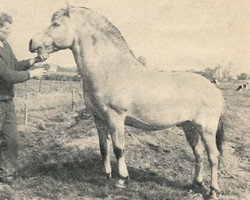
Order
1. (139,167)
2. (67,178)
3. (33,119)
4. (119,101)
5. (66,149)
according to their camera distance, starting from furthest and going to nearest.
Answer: (33,119), (66,149), (139,167), (67,178), (119,101)

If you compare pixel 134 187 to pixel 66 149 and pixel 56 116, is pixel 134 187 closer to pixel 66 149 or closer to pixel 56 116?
pixel 66 149

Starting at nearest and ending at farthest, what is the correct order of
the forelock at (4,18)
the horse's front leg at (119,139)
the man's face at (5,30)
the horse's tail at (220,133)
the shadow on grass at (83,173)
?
the horse's front leg at (119,139) < the forelock at (4,18) < the man's face at (5,30) < the shadow on grass at (83,173) < the horse's tail at (220,133)

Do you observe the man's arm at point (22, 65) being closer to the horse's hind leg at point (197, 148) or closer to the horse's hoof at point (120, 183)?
the horse's hoof at point (120, 183)

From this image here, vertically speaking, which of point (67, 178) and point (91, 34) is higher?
point (91, 34)

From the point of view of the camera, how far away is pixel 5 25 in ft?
21.0

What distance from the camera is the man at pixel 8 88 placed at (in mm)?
6382

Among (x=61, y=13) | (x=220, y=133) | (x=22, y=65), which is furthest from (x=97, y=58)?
(x=220, y=133)

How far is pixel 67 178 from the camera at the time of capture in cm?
712

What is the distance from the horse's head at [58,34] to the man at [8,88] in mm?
224

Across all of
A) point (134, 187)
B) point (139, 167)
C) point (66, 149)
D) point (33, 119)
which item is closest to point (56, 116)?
point (33, 119)

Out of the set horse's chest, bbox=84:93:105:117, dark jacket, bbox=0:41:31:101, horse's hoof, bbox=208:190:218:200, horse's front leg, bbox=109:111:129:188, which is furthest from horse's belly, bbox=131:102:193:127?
dark jacket, bbox=0:41:31:101

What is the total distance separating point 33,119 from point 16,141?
9.03 metres

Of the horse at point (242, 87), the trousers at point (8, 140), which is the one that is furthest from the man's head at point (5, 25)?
the horse at point (242, 87)

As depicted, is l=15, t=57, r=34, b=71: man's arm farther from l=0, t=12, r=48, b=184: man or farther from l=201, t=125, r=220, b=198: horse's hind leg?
l=201, t=125, r=220, b=198: horse's hind leg
